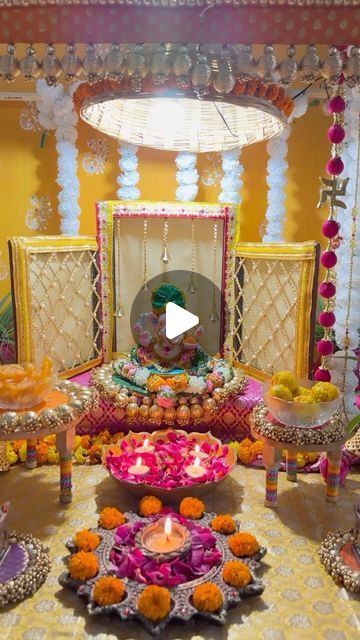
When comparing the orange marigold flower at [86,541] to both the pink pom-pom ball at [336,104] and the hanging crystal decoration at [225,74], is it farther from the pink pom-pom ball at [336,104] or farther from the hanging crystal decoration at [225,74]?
the pink pom-pom ball at [336,104]

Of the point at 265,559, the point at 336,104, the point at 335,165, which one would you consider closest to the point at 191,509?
the point at 265,559

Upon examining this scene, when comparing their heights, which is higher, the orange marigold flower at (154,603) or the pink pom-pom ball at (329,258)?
the pink pom-pom ball at (329,258)

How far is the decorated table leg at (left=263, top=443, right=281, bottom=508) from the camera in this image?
2957 millimetres

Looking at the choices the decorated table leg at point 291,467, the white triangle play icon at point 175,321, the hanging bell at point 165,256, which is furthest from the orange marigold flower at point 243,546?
the hanging bell at point 165,256

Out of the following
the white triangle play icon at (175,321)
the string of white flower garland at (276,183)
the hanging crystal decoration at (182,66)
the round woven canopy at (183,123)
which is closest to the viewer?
the hanging crystal decoration at (182,66)

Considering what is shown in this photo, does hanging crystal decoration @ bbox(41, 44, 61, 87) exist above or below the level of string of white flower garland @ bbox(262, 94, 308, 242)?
above

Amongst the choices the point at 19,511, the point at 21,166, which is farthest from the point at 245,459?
the point at 21,166

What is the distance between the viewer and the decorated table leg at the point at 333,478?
3.06 m

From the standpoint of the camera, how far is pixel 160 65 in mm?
1992

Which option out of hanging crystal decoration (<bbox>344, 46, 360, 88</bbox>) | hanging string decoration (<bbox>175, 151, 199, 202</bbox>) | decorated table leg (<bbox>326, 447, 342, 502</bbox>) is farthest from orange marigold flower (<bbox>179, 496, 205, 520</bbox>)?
hanging string decoration (<bbox>175, 151, 199, 202</bbox>)

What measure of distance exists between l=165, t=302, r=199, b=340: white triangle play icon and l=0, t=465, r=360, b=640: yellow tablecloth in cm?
109

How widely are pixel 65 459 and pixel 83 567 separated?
82cm

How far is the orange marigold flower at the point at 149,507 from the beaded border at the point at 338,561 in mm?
813

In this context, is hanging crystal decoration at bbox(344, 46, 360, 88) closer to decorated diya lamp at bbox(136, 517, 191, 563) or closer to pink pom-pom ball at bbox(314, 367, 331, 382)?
pink pom-pom ball at bbox(314, 367, 331, 382)
